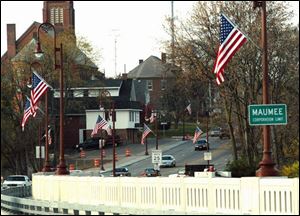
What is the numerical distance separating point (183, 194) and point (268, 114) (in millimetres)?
3694

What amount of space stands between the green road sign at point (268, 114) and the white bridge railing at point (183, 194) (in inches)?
73.1

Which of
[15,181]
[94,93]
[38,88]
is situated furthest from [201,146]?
[38,88]

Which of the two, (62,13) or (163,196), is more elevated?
(62,13)

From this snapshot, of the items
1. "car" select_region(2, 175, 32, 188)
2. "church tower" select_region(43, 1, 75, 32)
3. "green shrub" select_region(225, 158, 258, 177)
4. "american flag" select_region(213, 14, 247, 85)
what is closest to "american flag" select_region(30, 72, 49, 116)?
"american flag" select_region(213, 14, 247, 85)

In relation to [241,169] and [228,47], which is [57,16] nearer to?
[241,169]

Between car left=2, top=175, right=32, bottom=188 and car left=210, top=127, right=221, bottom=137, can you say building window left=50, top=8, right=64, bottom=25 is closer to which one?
car left=210, top=127, right=221, bottom=137

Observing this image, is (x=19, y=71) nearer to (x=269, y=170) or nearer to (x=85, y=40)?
(x=85, y=40)

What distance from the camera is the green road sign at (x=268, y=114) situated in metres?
20.3

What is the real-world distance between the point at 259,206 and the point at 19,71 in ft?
205

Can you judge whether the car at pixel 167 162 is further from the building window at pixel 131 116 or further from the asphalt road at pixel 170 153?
the building window at pixel 131 116

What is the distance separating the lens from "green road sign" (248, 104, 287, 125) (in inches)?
800

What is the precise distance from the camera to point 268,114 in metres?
20.5

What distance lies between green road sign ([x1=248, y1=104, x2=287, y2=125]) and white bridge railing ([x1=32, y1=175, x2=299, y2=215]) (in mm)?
1856

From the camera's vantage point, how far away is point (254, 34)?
5078 cm
